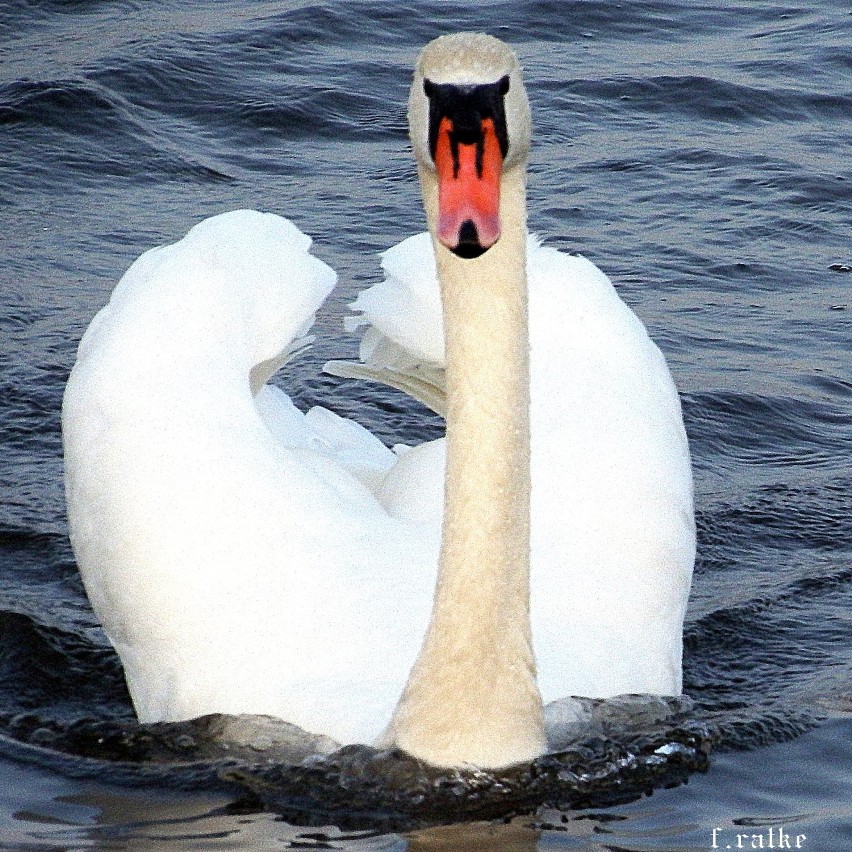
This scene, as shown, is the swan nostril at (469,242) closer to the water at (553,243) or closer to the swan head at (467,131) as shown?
the swan head at (467,131)

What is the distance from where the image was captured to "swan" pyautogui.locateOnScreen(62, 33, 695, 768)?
15.3ft

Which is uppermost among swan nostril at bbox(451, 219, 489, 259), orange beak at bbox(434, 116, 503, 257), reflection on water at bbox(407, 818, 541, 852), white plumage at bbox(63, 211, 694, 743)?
orange beak at bbox(434, 116, 503, 257)

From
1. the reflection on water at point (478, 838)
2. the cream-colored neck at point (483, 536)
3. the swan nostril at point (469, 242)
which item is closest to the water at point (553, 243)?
the reflection on water at point (478, 838)

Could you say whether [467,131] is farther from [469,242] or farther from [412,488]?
[412,488]

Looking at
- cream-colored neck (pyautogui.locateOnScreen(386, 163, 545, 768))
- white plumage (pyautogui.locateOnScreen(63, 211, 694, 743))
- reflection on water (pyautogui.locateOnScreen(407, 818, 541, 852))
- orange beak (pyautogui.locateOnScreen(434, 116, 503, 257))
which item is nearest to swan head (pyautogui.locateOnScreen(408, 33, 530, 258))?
orange beak (pyautogui.locateOnScreen(434, 116, 503, 257))

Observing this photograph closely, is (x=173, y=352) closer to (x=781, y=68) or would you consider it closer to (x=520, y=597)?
(x=520, y=597)

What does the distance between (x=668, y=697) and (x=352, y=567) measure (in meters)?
0.93

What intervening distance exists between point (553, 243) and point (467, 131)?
5.47 metres

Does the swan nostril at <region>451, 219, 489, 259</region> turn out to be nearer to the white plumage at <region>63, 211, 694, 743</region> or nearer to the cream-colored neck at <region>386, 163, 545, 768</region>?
the cream-colored neck at <region>386, 163, 545, 768</region>

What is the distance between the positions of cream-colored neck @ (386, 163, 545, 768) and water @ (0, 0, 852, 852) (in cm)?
28

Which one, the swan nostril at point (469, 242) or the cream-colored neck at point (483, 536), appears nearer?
the swan nostril at point (469, 242)

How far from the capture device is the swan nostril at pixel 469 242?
4.13m

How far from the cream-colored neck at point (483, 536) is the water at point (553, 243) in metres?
0.28

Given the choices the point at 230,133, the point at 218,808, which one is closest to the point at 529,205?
the point at 230,133
